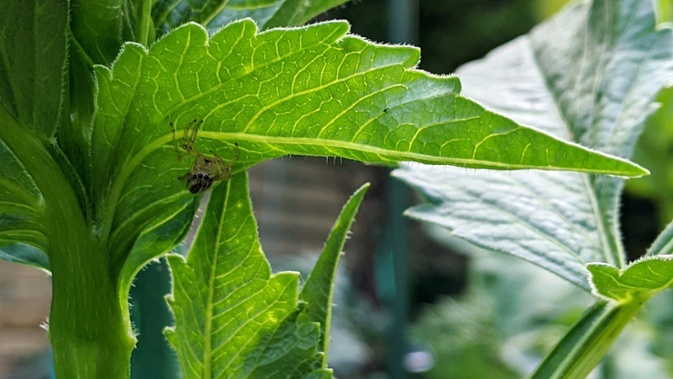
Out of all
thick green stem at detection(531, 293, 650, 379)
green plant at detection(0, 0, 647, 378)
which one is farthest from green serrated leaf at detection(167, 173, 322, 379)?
thick green stem at detection(531, 293, 650, 379)

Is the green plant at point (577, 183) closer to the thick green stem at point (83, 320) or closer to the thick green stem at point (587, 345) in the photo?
the thick green stem at point (587, 345)

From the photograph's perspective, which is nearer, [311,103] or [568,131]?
[311,103]

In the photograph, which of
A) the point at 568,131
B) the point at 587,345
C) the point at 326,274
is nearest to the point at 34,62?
the point at 326,274

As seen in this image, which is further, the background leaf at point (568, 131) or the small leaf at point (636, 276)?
the background leaf at point (568, 131)

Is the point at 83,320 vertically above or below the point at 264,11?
below

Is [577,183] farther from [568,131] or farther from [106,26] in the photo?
[106,26]

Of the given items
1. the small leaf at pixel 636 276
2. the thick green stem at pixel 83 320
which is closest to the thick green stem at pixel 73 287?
the thick green stem at pixel 83 320
